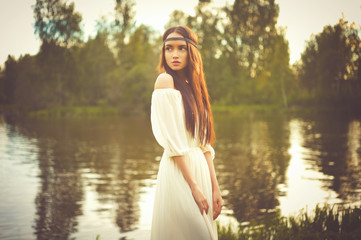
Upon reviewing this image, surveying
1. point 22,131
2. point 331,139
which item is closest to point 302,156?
point 331,139

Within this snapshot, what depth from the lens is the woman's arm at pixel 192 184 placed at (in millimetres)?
2147

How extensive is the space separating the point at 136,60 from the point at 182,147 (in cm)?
5360

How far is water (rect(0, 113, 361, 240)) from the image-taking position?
9.42m

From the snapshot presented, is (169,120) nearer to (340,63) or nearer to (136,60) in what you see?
(340,63)

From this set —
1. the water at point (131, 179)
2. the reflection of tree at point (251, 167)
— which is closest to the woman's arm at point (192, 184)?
the water at point (131, 179)

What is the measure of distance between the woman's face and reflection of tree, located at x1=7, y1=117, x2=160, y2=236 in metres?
7.05

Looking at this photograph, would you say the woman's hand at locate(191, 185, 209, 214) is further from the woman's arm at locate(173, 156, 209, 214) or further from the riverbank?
the riverbank

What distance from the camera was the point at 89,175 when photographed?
14.7m

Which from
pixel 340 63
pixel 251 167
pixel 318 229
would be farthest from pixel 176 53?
pixel 251 167

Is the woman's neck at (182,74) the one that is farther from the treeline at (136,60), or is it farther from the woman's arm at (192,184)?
the treeline at (136,60)

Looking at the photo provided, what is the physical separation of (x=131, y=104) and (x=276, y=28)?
2155cm

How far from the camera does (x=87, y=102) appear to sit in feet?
171

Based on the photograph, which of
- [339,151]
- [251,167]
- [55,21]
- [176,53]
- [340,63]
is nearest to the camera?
[176,53]

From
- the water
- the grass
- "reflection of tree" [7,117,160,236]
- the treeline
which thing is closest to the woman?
the grass
